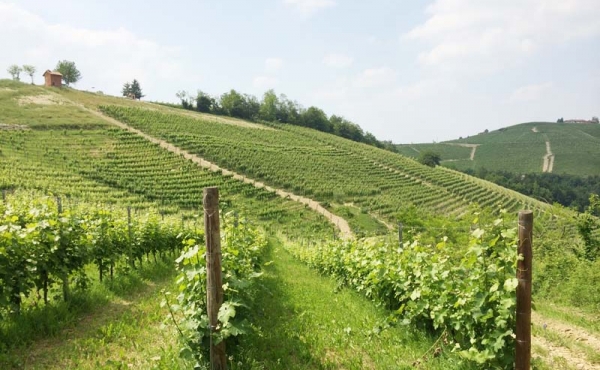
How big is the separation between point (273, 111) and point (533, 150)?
9243 centimetres

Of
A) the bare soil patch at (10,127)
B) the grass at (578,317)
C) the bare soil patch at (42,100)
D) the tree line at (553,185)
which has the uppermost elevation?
the bare soil patch at (42,100)

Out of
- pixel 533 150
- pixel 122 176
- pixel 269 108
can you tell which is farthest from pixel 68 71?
pixel 533 150

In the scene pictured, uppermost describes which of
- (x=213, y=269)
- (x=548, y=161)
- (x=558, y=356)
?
(x=213, y=269)

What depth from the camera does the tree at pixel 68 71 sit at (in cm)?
9500

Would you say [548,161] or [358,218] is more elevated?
[548,161]

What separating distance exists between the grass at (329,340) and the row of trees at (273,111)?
9476 cm

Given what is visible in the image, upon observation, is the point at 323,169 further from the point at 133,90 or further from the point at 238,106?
the point at 133,90

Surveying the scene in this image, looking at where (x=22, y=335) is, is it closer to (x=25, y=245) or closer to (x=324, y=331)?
(x=25, y=245)

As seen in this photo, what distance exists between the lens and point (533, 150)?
129375 mm

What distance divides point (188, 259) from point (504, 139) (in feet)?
582

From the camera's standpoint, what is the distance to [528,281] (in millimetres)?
3715

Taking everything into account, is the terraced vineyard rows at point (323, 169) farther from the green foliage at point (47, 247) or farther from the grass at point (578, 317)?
the green foliage at point (47, 247)

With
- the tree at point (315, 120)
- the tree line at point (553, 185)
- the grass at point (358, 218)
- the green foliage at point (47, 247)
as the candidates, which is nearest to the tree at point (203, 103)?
the tree at point (315, 120)

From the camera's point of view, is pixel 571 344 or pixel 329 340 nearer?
pixel 329 340
